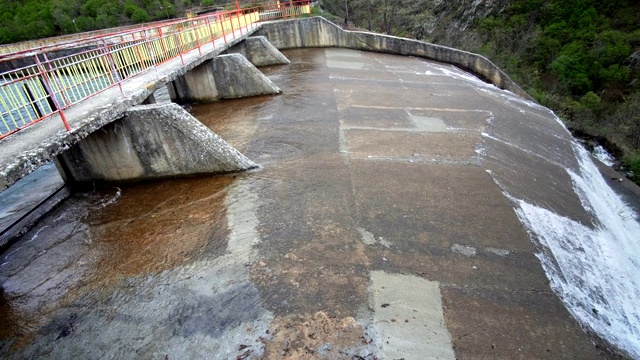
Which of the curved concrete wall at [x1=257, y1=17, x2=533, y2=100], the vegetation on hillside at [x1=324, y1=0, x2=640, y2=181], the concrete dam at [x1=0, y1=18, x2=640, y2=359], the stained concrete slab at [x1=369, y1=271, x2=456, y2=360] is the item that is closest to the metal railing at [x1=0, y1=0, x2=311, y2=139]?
the concrete dam at [x1=0, y1=18, x2=640, y2=359]

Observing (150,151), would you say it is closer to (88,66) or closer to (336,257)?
(88,66)

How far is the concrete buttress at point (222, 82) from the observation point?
38.2 ft

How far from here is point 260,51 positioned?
16469mm

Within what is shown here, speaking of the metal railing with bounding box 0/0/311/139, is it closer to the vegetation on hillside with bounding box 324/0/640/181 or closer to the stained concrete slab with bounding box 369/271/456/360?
the stained concrete slab with bounding box 369/271/456/360

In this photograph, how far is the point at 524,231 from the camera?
18.6 ft

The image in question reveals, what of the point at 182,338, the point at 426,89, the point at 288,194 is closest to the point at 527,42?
the point at 426,89

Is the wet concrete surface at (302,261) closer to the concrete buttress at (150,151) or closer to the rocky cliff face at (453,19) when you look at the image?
the concrete buttress at (150,151)

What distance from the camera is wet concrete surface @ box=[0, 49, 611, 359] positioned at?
3809 millimetres

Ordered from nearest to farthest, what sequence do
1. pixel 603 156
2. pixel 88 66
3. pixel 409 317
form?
pixel 409 317
pixel 88 66
pixel 603 156

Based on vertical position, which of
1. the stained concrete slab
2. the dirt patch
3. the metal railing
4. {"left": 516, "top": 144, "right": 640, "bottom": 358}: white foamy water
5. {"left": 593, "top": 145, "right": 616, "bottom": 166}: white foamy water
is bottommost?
{"left": 593, "top": 145, "right": 616, "bottom": 166}: white foamy water

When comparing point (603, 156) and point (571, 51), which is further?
point (571, 51)

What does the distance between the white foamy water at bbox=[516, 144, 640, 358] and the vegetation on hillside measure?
8.48m

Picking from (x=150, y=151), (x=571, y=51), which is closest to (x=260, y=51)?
(x=150, y=151)

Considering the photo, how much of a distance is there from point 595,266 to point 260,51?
15127mm
